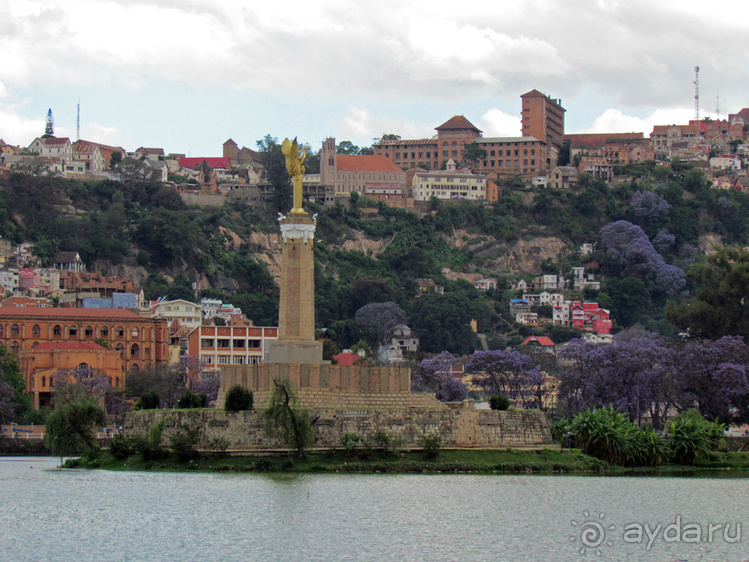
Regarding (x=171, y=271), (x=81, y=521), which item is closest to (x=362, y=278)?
(x=171, y=271)

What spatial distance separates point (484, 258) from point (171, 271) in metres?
50.1

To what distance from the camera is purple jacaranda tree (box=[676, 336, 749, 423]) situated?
85125 mm

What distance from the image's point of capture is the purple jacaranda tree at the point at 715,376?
8512 centimetres

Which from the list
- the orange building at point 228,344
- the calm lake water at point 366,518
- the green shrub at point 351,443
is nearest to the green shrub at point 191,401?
the calm lake water at point 366,518

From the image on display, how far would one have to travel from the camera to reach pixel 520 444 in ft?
196

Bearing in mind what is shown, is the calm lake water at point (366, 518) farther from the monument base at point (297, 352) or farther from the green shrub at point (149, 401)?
the green shrub at point (149, 401)

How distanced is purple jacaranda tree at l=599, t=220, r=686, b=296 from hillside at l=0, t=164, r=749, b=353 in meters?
0.18

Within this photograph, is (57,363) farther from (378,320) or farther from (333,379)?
(333,379)

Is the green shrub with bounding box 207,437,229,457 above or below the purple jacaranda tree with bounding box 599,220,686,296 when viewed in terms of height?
below

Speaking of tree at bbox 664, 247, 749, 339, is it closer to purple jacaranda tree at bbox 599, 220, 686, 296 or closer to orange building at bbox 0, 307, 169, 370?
orange building at bbox 0, 307, 169, 370

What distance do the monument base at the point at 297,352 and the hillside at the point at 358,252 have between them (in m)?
90.3

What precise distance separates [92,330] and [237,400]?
A: 223 feet

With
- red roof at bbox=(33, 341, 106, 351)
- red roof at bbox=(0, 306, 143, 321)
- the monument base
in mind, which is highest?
red roof at bbox=(0, 306, 143, 321)

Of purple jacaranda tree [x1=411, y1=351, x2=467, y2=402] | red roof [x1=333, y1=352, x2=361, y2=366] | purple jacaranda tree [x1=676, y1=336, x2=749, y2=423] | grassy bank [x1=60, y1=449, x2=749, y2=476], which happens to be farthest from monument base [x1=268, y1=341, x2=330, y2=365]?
red roof [x1=333, y1=352, x2=361, y2=366]
